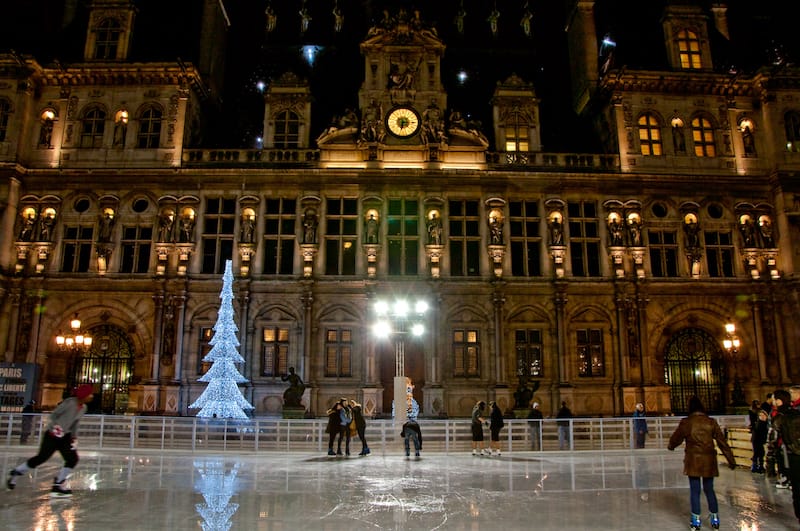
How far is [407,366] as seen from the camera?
2789 cm

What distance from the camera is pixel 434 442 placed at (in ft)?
63.7

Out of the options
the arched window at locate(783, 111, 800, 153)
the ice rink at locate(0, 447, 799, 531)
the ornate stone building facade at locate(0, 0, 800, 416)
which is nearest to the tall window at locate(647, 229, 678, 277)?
the ornate stone building facade at locate(0, 0, 800, 416)

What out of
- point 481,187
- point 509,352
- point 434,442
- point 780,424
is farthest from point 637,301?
point 780,424

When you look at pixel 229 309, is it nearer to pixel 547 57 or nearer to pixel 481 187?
pixel 481 187

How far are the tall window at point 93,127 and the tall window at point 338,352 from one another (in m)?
14.4

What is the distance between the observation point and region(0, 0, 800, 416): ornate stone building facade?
27.1m

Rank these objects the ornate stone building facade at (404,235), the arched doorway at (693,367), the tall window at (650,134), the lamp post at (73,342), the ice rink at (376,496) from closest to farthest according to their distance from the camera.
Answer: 1. the ice rink at (376,496)
2. the lamp post at (73,342)
3. the ornate stone building facade at (404,235)
4. the arched doorway at (693,367)
5. the tall window at (650,134)

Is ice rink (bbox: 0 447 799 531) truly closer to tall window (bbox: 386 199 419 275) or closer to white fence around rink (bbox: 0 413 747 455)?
white fence around rink (bbox: 0 413 747 455)

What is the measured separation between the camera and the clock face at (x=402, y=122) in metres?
29.2

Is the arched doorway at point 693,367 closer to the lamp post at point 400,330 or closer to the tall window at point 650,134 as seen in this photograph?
the tall window at point 650,134

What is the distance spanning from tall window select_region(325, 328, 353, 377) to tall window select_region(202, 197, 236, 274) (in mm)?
A: 6048

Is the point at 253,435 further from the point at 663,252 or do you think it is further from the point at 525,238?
the point at 663,252

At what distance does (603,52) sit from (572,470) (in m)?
27.4

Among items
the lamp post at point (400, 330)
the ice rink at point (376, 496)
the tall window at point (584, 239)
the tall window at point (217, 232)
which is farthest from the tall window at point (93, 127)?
the tall window at point (584, 239)
